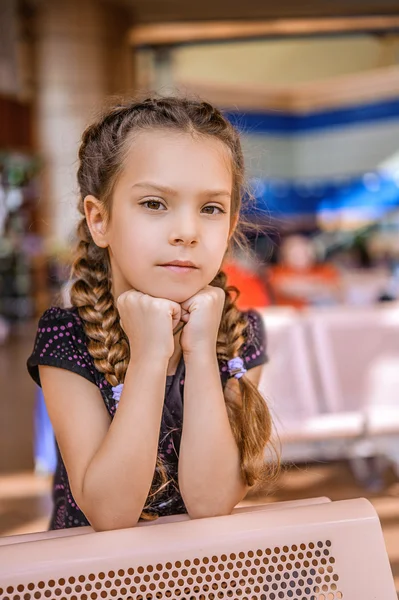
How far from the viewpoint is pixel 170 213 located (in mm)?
Answer: 888

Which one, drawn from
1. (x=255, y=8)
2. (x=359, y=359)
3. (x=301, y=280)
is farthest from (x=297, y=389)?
(x=255, y=8)

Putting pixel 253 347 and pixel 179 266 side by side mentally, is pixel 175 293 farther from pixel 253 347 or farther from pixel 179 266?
pixel 253 347

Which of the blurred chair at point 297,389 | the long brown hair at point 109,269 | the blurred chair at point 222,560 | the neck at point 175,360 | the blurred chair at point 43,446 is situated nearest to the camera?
the blurred chair at point 222,560

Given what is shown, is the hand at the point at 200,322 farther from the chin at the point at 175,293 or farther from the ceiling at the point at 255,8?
the ceiling at the point at 255,8

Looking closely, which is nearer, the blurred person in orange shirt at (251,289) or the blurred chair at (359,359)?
the blurred chair at (359,359)

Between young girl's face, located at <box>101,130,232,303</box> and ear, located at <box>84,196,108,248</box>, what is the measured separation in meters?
0.07

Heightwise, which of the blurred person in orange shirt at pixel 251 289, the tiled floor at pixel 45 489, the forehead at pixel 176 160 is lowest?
the tiled floor at pixel 45 489

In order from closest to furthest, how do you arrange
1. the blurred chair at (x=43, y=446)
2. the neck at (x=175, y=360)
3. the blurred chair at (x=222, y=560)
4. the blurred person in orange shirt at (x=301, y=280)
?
the blurred chair at (x=222, y=560)
the neck at (x=175, y=360)
the blurred chair at (x=43, y=446)
the blurred person in orange shirt at (x=301, y=280)

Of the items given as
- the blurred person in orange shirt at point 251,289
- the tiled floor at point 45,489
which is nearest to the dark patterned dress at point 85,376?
the tiled floor at point 45,489

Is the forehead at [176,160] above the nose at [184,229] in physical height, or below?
above

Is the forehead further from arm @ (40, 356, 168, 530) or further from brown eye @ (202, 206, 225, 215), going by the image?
arm @ (40, 356, 168, 530)

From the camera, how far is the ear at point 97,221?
1.02 m

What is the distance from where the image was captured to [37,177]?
1077cm

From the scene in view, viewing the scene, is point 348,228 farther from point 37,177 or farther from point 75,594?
point 75,594
